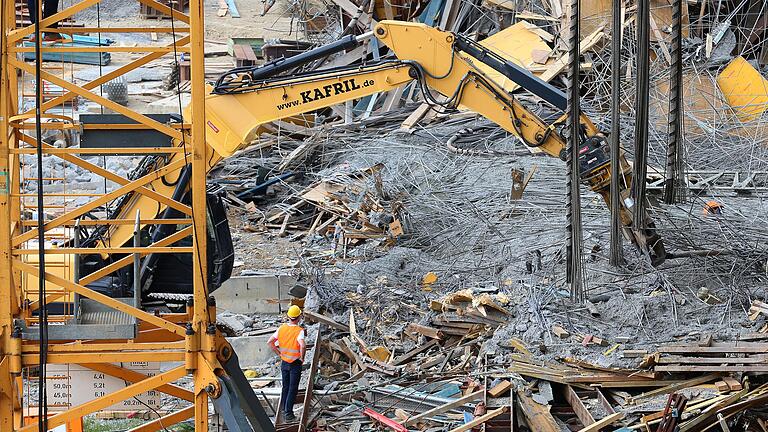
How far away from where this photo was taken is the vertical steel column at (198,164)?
804 centimetres

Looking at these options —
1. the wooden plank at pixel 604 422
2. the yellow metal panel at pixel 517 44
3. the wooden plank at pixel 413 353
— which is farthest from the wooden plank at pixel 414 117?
the wooden plank at pixel 604 422

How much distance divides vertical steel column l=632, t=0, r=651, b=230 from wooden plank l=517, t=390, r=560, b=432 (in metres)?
3.14

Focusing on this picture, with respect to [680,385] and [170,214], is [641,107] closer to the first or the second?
[680,385]

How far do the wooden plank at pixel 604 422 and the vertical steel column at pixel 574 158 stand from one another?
8.24ft

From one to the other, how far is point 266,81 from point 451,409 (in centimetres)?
450

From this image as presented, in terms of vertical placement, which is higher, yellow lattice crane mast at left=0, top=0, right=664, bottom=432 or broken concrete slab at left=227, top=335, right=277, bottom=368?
yellow lattice crane mast at left=0, top=0, right=664, bottom=432

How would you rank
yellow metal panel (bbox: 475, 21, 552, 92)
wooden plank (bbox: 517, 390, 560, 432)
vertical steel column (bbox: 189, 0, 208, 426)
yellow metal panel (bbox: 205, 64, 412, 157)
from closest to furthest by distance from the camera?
vertical steel column (bbox: 189, 0, 208, 426) → wooden plank (bbox: 517, 390, 560, 432) → yellow metal panel (bbox: 205, 64, 412, 157) → yellow metal panel (bbox: 475, 21, 552, 92)

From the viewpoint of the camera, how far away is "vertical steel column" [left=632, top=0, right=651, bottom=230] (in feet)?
38.2

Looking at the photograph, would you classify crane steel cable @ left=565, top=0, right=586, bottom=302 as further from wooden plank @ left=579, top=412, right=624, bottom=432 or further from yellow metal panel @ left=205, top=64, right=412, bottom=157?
wooden plank @ left=579, top=412, right=624, bottom=432

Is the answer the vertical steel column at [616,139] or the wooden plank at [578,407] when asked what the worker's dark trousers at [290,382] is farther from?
the vertical steel column at [616,139]

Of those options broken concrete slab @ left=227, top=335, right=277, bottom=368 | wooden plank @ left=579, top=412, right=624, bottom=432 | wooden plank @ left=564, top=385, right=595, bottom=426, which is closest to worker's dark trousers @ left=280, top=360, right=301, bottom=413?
broken concrete slab @ left=227, top=335, right=277, bottom=368

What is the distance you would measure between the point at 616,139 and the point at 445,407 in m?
3.53

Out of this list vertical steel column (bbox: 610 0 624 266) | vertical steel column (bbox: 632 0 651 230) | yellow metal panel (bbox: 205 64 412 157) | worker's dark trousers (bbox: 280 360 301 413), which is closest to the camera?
worker's dark trousers (bbox: 280 360 301 413)

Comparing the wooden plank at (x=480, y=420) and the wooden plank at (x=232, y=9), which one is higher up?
the wooden plank at (x=232, y=9)
